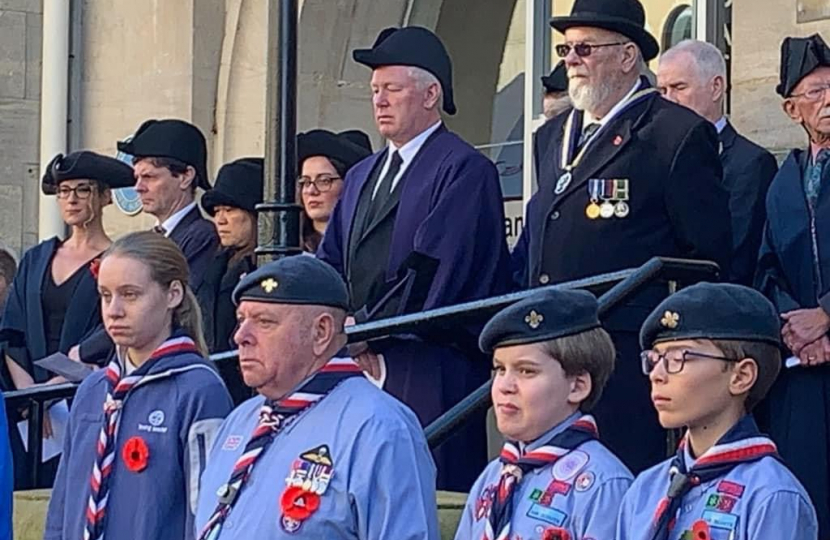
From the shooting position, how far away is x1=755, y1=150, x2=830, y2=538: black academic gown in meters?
5.80

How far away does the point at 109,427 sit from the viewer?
210 inches

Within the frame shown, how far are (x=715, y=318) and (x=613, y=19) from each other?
6.33 ft

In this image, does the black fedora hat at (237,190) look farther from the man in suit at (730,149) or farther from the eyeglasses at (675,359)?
the eyeglasses at (675,359)

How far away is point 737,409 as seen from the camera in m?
4.44

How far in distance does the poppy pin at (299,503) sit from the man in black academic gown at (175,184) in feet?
10.4

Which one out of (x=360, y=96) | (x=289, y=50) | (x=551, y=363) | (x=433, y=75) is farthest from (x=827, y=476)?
(x=360, y=96)

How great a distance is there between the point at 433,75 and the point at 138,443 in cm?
192

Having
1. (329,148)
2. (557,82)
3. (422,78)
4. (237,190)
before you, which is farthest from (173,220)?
(557,82)

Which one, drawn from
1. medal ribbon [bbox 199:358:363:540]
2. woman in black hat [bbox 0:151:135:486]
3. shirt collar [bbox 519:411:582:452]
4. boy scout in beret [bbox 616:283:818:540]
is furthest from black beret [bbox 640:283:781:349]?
woman in black hat [bbox 0:151:135:486]

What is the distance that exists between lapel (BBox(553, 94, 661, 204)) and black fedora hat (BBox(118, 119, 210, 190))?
200 centimetres

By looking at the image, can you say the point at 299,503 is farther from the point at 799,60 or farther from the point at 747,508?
the point at 799,60

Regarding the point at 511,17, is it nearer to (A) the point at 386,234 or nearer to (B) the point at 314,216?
(B) the point at 314,216

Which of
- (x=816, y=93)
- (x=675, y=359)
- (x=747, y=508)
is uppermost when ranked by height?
(x=816, y=93)

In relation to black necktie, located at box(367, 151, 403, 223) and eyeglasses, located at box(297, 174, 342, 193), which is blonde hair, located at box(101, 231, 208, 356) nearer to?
black necktie, located at box(367, 151, 403, 223)
